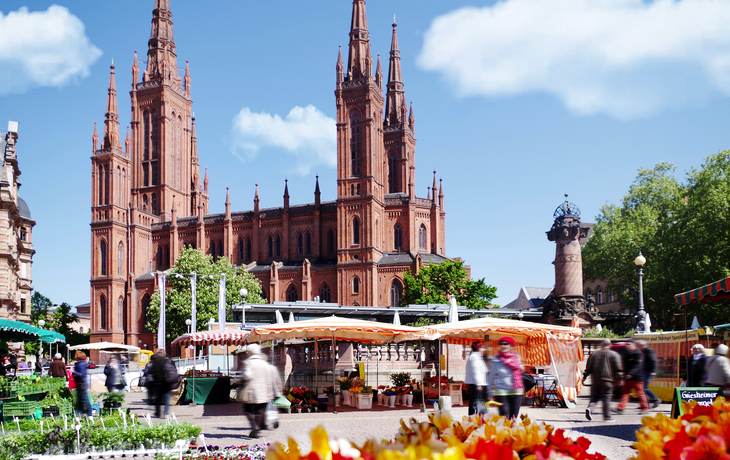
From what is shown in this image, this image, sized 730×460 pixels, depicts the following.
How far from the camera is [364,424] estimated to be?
47.9 ft

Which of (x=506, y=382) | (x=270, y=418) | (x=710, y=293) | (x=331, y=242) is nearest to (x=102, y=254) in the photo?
(x=331, y=242)

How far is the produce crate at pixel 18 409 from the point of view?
13.8 meters

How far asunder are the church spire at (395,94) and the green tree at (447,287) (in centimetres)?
3125

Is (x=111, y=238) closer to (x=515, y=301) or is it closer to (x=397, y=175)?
(x=397, y=175)

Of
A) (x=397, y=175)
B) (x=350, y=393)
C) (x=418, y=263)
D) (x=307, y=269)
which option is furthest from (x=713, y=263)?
(x=397, y=175)

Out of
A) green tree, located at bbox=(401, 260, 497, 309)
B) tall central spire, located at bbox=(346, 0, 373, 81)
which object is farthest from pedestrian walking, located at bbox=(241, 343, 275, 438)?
tall central spire, located at bbox=(346, 0, 373, 81)

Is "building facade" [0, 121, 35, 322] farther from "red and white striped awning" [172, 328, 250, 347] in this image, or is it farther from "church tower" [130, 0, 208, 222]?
"church tower" [130, 0, 208, 222]

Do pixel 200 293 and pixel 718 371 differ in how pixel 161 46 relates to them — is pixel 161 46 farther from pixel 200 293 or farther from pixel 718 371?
pixel 718 371

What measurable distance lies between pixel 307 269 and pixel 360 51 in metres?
24.0

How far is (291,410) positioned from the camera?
1839 cm

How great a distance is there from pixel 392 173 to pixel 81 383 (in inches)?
2876

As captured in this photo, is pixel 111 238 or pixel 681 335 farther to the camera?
pixel 111 238

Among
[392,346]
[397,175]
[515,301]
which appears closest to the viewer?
[392,346]

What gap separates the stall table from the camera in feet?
74.4
